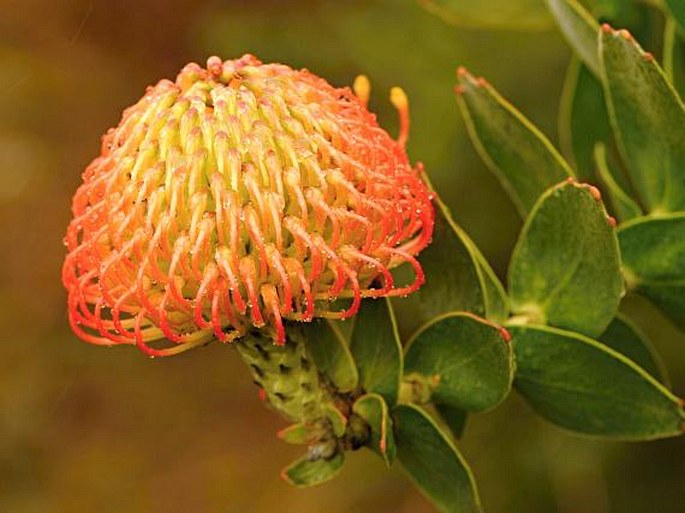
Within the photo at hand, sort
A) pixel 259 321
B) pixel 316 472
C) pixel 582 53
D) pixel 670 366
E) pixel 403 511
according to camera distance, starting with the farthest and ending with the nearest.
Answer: pixel 403 511, pixel 670 366, pixel 582 53, pixel 316 472, pixel 259 321

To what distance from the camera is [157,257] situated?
2.95 ft

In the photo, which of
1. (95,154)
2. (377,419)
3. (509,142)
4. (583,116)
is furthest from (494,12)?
(95,154)

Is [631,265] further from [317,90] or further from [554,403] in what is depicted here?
[317,90]

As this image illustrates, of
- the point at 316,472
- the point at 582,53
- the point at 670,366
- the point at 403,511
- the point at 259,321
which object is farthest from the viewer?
the point at 403,511

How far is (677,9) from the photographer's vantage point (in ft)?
3.32

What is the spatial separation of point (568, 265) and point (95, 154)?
1404 mm

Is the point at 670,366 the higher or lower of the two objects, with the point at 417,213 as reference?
lower

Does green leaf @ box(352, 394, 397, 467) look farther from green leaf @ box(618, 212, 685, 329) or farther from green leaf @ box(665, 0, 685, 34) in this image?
green leaf @ box(665, 0, 685, 34)

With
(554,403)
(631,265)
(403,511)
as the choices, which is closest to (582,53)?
(631,265)

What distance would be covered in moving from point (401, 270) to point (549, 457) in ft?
2.52

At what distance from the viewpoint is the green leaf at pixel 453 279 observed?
3.24 ft

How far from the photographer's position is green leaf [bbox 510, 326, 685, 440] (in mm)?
945

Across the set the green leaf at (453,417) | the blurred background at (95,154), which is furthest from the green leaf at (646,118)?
the blurred background at (95,154)

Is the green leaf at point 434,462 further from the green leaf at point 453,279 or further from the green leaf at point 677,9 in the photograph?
the green leaf at point 677,9
